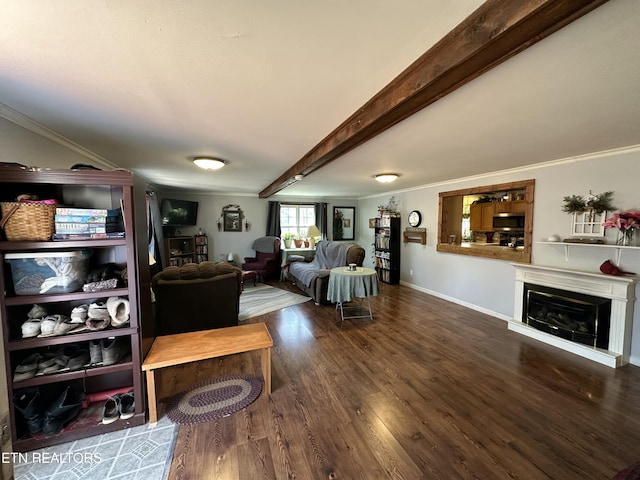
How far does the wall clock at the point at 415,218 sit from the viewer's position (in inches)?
219

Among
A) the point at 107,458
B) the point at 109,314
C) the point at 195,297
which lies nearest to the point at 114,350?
the point at 109,314

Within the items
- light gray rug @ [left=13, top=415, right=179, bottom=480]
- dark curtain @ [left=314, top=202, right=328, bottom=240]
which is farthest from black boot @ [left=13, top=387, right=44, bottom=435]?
dark curtain @ [left=314, top=202, right=328, bottom=240]

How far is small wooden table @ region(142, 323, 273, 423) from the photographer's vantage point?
1.87 meters

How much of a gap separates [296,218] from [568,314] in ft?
20.3

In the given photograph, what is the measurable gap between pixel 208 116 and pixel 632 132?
144 inches

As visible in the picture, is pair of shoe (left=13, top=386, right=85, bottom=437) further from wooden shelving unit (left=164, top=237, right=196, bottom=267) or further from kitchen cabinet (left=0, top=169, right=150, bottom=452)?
wooden shelving unit (left=164, top=237, right=196, bottom=267)

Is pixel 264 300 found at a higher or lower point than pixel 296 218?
lower

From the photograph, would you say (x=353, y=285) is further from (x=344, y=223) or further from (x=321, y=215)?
(x=344, y=223)

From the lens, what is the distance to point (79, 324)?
178cm

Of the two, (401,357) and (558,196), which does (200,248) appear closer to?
(401,357)

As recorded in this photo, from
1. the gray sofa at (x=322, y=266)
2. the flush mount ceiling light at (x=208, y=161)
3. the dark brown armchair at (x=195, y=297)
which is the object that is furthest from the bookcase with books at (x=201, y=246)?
the flush mount ceiling light at (x=208, y=161)

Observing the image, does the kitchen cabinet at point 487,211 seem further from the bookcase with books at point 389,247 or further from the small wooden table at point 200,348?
the small wooden table at point 200,348

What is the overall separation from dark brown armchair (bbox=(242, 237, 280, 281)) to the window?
1.00 m

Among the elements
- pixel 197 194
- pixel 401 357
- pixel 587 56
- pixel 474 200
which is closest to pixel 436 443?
pixel 401 357
